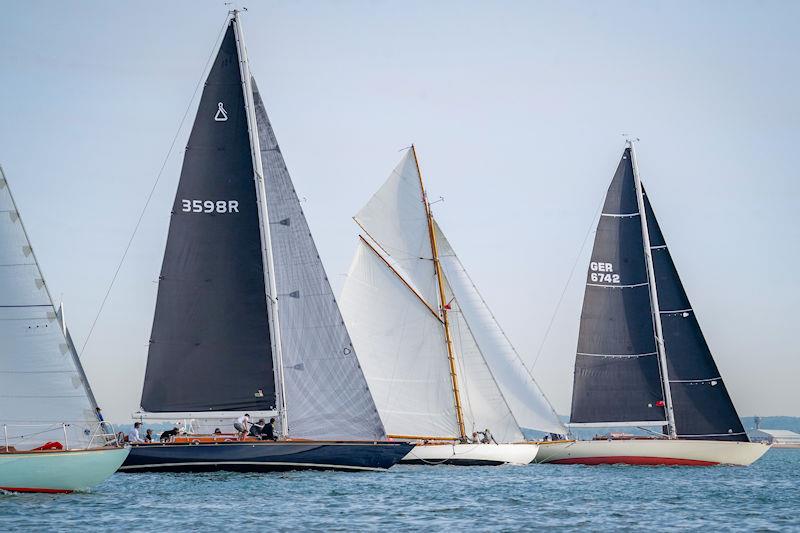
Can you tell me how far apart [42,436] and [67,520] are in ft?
16.0

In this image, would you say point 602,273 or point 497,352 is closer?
point 497,352

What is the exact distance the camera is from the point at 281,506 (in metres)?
36.1

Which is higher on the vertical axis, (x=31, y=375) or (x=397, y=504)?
(x=31, y=375)

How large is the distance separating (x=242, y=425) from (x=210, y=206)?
28.2 feet

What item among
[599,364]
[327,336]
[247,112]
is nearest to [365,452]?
[327,336]

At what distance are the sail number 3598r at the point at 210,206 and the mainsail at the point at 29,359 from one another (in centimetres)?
1135

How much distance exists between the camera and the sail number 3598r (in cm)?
4731

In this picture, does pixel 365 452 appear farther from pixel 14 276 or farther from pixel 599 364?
pixel 599 364

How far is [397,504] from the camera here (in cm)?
3769

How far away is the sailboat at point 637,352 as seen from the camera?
64250mm

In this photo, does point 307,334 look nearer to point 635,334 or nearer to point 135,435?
point 135,435

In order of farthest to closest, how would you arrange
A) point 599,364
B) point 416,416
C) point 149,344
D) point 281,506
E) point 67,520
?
1. point 599,364
2. point 416,416
3. point 149,344
4. point 281,506
5. point 67,520

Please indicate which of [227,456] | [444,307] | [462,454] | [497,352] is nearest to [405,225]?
[444,307]

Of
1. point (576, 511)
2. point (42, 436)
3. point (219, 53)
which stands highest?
point (219, 53)
